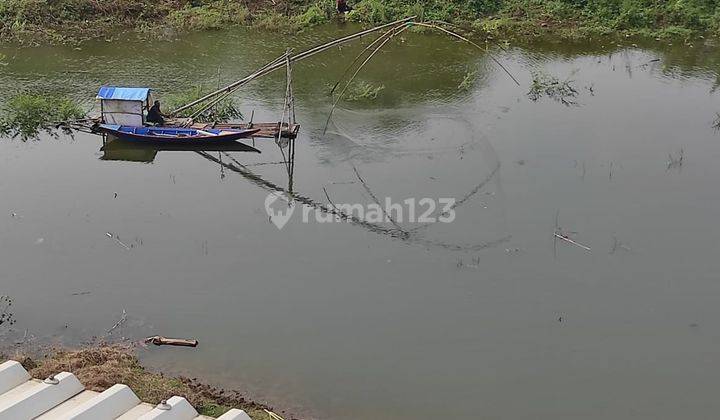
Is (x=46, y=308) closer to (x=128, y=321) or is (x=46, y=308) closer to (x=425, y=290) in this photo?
(x=128, y=321)

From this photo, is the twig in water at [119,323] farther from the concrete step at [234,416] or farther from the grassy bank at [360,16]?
the grassy bank at [360,16]

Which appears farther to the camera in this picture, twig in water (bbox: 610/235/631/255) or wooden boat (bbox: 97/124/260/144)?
wooden boat (bbox: 97/124/260/144)

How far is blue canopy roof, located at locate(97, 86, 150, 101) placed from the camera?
445 inches

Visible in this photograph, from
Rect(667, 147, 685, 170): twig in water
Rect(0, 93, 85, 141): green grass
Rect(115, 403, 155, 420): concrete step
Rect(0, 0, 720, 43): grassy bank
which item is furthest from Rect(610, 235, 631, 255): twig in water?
Rect(0, 0, 720, 43): grassy bank

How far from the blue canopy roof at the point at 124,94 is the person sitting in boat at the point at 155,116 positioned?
8.8 inches

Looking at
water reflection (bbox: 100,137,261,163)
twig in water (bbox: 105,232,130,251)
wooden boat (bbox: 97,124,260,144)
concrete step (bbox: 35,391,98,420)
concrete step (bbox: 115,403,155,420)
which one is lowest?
concrete step (bbox: 115,403,155,420)

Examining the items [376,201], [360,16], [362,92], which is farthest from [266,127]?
[360,16]

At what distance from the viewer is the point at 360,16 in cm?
1820

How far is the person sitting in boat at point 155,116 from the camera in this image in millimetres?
11484

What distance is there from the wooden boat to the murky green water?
0.97ft

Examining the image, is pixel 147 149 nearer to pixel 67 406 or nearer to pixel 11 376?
pixel 11 376

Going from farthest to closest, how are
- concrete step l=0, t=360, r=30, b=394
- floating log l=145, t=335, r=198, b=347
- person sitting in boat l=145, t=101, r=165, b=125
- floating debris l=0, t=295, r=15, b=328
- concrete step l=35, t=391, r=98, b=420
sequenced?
person sitting in boat l=145, t=101, r=165, b=125, floating debris l=0, t=295, r=15, b=328, floating log l=145, t=335, r=198, b=347, concrete step l=0, t=360, r=30, b=394, concrete step l=35, t=391, r=98, b=420

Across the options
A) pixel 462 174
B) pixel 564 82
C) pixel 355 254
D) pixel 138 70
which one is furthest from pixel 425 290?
pixel 138 70

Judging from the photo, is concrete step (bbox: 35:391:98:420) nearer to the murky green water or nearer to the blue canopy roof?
the murky green water
